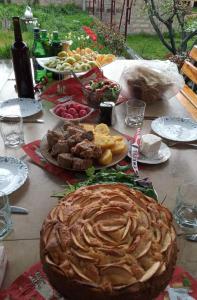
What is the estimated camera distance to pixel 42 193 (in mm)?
835

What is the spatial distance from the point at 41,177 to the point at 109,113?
425 millimetres

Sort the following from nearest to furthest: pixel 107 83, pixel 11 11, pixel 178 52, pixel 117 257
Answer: pixel 117 257, pixel 107 83, pixel 178 52, pixel 11 11

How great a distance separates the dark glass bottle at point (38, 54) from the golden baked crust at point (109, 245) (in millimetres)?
1167

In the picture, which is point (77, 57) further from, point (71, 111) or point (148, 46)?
point (148, 46)

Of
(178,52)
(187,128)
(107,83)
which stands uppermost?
(107,83)

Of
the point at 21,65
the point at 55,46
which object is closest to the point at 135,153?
the point at 21,65

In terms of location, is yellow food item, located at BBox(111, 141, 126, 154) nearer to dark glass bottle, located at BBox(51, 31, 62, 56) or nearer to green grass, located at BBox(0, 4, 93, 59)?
dark glass bottle, located at BBox(51, 31, 62, 56)

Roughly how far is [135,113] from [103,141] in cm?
34

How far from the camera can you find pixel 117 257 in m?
0.47

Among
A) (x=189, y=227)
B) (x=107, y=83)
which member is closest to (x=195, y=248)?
(x=189, y=227)

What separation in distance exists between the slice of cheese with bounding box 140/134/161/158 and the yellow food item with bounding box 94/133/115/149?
11 cm

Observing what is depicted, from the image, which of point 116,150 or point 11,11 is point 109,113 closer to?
point 116,150

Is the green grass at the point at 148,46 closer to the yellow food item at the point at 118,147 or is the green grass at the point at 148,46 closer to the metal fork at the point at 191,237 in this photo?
the yellow food item at the point at 118,147

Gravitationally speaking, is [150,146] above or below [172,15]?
below
